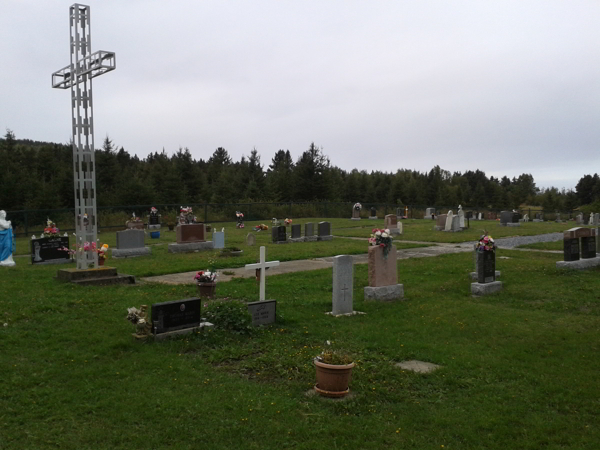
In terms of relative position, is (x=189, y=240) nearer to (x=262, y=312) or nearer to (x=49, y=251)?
(x=49, y=251)

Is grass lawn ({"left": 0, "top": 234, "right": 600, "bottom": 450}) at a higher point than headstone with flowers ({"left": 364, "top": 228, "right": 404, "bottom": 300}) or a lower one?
lower

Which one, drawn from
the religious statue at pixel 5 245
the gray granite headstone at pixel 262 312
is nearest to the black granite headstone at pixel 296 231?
the religious statue at pixel 5 245

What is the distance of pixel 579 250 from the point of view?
50.5 ft

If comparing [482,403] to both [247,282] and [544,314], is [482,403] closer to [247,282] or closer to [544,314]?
[544,314]

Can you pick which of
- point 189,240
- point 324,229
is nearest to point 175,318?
point 189,240

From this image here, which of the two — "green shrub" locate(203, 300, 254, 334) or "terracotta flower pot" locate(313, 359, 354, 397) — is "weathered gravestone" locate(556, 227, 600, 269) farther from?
"terracotta flower pot" locate(313, 359, 354, 397)

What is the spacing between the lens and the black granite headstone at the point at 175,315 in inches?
301

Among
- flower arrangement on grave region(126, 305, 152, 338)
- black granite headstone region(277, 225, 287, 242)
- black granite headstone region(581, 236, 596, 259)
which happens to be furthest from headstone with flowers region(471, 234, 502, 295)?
black granite headstone region(277, 225, 287, 242)

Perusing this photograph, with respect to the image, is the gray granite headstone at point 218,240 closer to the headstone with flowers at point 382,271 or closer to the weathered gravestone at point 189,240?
the weathered gravestone at point 189,240

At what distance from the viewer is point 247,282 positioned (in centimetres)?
1301

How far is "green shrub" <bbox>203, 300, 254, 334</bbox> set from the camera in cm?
819

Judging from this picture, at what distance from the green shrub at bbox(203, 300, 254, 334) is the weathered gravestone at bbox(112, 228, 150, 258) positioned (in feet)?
38.0

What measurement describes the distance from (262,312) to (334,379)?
316 cm

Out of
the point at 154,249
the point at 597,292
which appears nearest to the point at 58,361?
the point at 597,292
